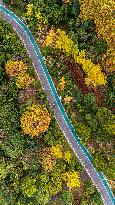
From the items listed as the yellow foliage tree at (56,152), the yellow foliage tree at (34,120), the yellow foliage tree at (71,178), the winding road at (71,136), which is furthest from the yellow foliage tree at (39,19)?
the yellow foliage tree at (71,178)

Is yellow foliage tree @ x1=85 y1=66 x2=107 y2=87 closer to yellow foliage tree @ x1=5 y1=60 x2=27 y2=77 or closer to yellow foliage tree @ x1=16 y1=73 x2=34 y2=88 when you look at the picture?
yellow foliage tree @ x1=16 y1=73 x2=34 y2=88

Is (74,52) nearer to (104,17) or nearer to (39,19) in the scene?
(104,17)

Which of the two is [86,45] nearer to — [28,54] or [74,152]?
[28,54]

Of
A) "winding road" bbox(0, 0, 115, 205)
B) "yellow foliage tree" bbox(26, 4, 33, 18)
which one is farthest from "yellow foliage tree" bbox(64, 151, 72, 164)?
"yellow foliage tree" bbox(26, 4, 33, 18)

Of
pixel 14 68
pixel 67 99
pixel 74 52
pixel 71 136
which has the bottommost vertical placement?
pixel 71 136

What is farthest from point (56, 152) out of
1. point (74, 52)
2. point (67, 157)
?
point (74, 52)
